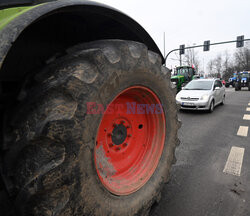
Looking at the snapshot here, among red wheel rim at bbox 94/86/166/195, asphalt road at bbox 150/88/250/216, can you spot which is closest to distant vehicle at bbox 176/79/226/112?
asphalt road at bbox 150/88/250/216

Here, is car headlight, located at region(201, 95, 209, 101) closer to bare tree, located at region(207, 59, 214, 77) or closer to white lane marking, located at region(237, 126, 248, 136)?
white lane marking, located at region(237, 126, 248, 136)

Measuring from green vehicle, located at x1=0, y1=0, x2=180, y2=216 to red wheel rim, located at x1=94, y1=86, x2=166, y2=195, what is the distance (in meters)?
0.01

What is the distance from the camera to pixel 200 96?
24.9 feet

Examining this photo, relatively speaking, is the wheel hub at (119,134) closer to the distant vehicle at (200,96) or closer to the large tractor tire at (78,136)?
the large tractor tire at (78,136)

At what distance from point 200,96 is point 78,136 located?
760cm

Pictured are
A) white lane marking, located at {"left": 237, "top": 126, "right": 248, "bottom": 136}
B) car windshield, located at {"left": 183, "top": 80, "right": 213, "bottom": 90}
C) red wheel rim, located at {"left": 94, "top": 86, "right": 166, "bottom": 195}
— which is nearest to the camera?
red wheel rim, located at {"left": 94, "top": 86, "right": 166, "bottom": 195}

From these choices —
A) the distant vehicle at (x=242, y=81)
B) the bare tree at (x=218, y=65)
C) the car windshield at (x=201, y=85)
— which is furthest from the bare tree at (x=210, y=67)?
the car windshield at (x=201, y=85)

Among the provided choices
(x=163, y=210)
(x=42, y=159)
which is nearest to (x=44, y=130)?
(x=42, y=159)

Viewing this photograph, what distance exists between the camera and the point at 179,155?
322 centimetres

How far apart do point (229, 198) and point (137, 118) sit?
150cm

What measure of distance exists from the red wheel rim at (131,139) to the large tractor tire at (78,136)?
0.01 m

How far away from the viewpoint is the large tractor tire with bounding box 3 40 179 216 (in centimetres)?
92

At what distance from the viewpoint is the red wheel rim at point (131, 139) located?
4.92 feet

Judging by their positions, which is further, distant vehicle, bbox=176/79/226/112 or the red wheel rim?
distant vehicle, bbox=176/79/226/112
